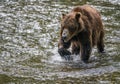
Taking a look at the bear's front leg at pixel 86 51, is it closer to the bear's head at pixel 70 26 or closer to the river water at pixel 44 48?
the river water at pixel 44 48

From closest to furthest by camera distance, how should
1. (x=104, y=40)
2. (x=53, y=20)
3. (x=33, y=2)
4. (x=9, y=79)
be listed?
(x=9, y=79) → (x=104, y=40) → (x=53, y=20) → (x=33, y=2)

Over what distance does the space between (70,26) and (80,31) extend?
42 cm

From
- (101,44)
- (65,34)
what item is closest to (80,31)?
(65,34)

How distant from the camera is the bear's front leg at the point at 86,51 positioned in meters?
11.6

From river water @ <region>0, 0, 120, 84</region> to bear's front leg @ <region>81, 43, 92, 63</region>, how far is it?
198mm

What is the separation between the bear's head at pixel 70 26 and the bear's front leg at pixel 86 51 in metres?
0.62

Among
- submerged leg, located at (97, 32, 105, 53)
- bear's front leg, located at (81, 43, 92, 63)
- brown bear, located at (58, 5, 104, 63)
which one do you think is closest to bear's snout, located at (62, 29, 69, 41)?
brown bear, located at (58, 5, 104, 63)

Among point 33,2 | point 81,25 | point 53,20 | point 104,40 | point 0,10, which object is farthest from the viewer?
point 33,2

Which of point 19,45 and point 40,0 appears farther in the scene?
point 40,0

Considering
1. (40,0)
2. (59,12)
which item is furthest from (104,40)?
(40,0)

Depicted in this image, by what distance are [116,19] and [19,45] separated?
14.7 ft

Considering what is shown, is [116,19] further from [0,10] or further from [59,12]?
[0,10]

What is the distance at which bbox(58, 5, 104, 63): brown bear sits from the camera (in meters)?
11.0

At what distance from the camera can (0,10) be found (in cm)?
1706
